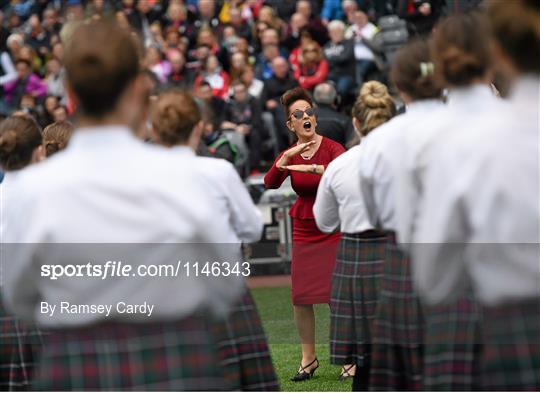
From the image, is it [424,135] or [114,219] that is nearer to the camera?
[114,219]

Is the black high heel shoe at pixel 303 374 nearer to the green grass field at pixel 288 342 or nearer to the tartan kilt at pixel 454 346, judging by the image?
the green grass field at pixel 288 342

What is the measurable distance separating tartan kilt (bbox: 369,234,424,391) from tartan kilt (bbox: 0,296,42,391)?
150cm

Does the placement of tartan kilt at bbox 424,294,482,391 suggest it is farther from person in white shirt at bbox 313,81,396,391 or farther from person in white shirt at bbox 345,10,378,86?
person in white shirt at bbox 345,10,378,86

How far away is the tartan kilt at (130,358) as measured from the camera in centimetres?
350

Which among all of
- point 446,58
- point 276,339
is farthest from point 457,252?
point 276,339

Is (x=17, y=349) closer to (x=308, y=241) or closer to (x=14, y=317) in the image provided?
(x=14, y=317)

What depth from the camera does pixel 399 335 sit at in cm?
517

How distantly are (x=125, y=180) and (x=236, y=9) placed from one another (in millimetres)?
13726

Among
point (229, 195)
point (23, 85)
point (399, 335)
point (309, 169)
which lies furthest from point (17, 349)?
point (23, 85)

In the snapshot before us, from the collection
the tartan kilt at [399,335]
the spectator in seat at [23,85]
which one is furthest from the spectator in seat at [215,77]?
the tartan kilt at [399,335]

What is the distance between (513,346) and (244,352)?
6.68ft

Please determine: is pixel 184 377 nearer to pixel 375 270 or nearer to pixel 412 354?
pixel 412 354

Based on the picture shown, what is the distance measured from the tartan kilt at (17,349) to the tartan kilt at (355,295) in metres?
1.82

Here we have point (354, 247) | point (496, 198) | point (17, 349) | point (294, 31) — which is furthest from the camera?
point (294, 31)
